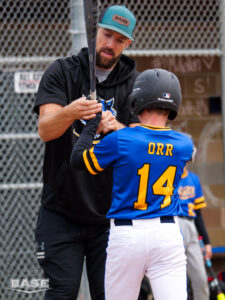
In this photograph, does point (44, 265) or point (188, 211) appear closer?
point (44, 265)

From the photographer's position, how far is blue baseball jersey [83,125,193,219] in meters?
3.16

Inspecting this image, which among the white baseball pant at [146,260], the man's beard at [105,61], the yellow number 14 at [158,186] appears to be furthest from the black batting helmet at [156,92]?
the white baseball pant at [146,260]

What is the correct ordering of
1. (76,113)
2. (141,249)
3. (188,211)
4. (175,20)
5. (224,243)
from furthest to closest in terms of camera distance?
(224,243) → (175,20) → (188,211) → (76,113) → (141,249)

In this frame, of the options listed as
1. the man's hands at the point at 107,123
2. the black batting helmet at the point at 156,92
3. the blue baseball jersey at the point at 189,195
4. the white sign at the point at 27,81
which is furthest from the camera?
the blue baseball jersey at the point at 189,195

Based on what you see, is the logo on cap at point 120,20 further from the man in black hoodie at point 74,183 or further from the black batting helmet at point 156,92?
the black batting helmet at point 156,92

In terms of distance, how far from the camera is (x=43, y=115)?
365 centimetres

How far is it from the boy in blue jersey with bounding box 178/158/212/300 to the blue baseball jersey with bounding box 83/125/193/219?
271 centimetres

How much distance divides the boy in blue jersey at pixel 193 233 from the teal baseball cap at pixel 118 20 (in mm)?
2443

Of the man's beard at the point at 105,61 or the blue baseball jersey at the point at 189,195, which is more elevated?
the man's beard at the point at 105,61

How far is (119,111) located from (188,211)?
234cm

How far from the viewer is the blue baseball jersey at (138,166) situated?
10.4ft

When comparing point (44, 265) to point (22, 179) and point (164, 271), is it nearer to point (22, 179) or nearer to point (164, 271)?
point (164, 271)

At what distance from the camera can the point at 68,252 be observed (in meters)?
3.69

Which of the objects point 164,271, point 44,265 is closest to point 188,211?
point 44,265
